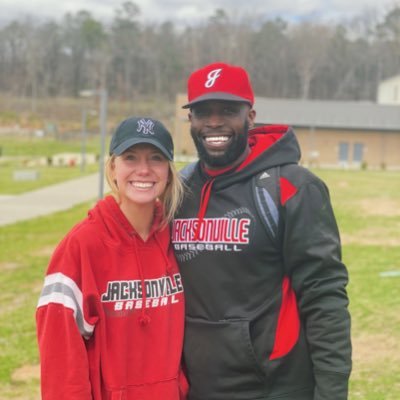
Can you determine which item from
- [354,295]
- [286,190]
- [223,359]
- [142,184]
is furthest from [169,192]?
[354,295]

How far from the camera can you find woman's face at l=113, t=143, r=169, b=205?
6.93ft

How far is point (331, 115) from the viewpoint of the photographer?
4638 cm

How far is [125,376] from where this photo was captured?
6.68 feet

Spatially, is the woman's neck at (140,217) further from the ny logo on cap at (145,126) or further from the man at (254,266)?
the ny logo on cap at (145,126)

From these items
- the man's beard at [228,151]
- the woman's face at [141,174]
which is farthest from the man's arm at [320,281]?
the woman's face at [141,174]

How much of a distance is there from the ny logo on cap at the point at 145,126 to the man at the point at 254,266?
0.14m

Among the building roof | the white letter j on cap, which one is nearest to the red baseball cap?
the white letter j on cap

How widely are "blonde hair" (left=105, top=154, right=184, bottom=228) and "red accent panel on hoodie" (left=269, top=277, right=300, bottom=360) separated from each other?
46cm

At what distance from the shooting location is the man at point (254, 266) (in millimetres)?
1919

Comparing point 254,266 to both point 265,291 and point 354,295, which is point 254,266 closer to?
point 265,291

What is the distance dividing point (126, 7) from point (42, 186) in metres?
86.3

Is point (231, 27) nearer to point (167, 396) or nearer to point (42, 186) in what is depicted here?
point (42, 186)

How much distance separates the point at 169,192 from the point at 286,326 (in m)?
0.60

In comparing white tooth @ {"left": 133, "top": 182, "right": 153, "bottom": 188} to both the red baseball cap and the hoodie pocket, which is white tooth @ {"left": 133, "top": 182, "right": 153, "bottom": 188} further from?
the hoodie pocket
